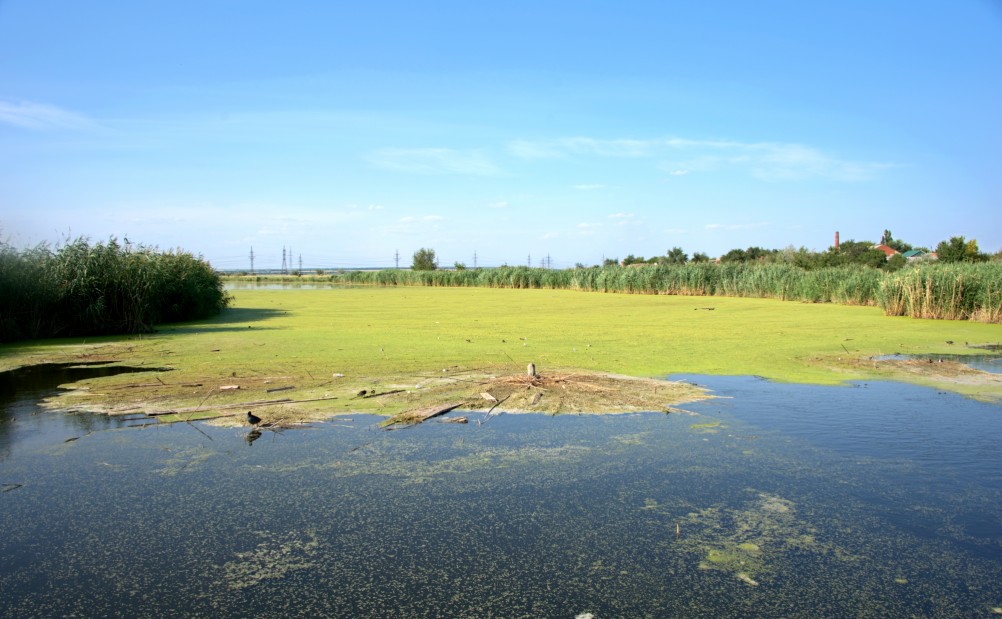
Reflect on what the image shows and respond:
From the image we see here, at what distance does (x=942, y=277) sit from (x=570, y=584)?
15.7 meters

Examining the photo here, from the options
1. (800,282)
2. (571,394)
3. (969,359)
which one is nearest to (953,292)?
(969,359)

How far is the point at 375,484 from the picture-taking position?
406 centimetres

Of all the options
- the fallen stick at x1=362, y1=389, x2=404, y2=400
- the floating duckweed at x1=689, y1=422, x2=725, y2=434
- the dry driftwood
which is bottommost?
the floating duckweed at x1=689, y1=422, x2=725, y2=434

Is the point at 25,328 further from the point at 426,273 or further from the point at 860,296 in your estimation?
the point at 426,273

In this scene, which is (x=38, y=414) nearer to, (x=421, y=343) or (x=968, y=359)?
(x=421, y=343)

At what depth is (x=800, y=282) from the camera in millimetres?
23781

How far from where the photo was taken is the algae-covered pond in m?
2.76

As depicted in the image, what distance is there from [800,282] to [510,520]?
23.0 m

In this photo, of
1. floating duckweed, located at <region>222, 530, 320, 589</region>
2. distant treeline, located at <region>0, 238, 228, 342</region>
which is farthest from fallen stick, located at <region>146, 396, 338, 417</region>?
distant treeline, located at <region>0, 238, 228, 342</region>

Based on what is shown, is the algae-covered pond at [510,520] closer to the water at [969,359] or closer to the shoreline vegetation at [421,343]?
the shoreline vegetation at [421,343]

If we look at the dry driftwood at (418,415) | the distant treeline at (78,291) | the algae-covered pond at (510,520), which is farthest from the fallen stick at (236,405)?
the distant treeline at (78,291)

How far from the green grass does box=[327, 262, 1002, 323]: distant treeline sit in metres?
0.98

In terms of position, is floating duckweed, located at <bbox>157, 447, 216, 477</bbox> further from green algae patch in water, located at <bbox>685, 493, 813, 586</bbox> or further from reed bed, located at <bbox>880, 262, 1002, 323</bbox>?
reed bed, located at <bbox>880, 262, 1002, 323</bbox>

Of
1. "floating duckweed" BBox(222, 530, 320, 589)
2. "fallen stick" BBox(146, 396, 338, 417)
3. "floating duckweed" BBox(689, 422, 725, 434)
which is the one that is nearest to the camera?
"floating duckweed" BBox(222, 530, 320, 589)
